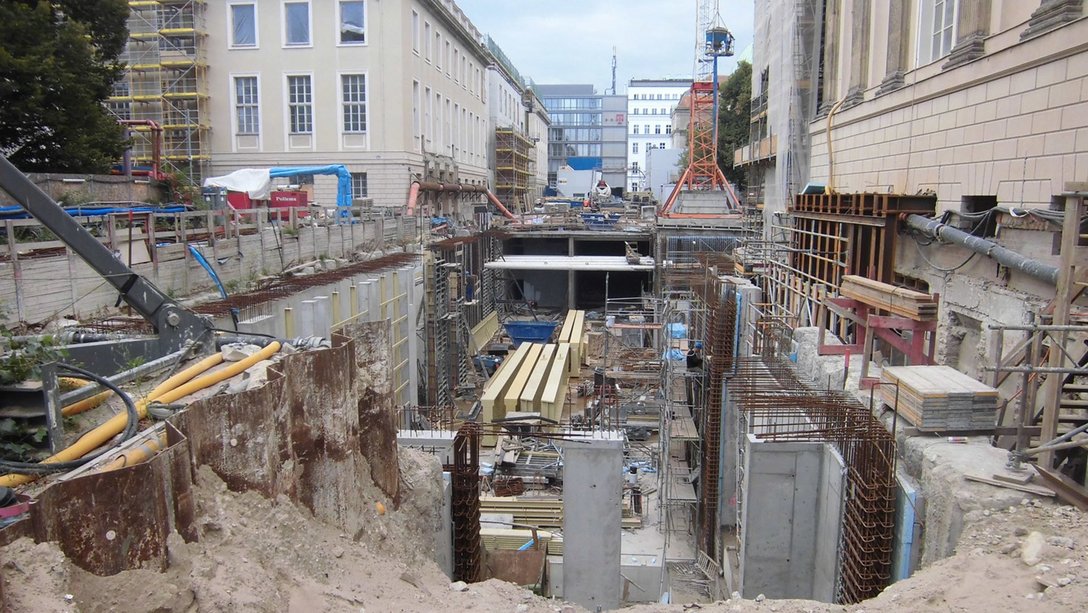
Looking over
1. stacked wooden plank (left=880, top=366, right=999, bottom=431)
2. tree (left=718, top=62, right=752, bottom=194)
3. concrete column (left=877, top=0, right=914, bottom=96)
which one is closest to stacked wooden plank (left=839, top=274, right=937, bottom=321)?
stacked wooden plank (left=880, top=366, right=999, bottom=431)

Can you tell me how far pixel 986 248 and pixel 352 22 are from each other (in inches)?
1181

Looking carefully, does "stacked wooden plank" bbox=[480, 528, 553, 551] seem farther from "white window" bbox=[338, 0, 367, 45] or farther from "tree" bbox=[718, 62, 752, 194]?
"tree" bbox=[718, 62, 752, 194]

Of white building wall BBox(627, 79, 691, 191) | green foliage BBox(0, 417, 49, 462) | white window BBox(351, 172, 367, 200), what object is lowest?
green foliage BBox(0, 417, 49, 462)

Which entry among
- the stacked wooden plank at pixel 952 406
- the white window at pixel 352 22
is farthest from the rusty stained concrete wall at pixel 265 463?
the white window at pixel 352 22

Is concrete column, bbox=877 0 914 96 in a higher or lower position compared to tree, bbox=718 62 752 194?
lower

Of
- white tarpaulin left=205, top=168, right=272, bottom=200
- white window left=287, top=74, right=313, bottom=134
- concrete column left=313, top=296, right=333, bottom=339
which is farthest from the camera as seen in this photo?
white window left=287, top=74, right=313, bottom=134

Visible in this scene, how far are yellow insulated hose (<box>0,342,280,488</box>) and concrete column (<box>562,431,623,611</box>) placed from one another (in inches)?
161

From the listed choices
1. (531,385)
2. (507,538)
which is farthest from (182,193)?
(507,538)

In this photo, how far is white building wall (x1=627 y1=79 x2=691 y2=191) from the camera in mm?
108062

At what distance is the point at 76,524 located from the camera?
3.95m

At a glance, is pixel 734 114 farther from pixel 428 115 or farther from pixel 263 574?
pixel 263 574

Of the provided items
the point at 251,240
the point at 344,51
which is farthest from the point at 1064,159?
the point at 344,51

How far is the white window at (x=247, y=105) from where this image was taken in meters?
33.6

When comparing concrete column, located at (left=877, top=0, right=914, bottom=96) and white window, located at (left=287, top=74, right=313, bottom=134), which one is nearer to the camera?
concrete column, located at (left=877, top=0, right=914, bottom=96)
